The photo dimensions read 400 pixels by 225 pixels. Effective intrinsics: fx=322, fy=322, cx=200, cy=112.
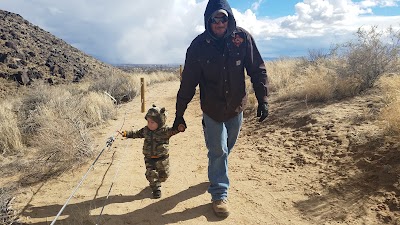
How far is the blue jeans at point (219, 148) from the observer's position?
3.46m

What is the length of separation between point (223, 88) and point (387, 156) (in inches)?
94.6

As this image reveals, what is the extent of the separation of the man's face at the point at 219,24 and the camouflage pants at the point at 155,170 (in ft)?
5.41

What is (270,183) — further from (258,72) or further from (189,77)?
(189,77)

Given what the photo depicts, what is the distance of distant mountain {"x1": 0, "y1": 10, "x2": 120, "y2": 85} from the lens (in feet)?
77.2

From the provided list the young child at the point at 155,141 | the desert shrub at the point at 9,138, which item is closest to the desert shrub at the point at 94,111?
the desert shrub at the point at 9,138

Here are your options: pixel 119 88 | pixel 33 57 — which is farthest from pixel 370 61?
pixel 33 57

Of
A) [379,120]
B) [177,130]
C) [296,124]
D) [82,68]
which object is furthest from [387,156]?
[82,68]

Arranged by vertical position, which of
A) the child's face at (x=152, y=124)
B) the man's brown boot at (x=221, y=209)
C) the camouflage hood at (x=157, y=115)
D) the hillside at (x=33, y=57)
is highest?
the hillside at (x=33, y=57)

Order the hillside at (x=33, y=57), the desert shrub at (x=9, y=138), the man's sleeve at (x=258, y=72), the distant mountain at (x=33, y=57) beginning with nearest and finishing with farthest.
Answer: the man's sleeve at (x=258, y=72) < the desert shrub at (x=9, y=138) < the hillside at (x=33, y=57) < the distant mountain at (x=33, y=57)

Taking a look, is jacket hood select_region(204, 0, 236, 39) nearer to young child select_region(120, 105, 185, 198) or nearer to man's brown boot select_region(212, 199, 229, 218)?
young child select_region(120, 105, 185, 198)

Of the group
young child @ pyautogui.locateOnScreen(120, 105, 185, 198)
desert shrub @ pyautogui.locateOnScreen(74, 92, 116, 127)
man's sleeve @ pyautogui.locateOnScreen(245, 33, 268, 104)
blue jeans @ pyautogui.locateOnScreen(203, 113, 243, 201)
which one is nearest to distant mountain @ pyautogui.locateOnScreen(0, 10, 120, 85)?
desert shrub @ pyautogui.locateOnScreen(74, 92, 116, 127)

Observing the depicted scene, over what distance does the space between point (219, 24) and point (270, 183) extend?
225cm

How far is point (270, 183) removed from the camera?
4328 mm

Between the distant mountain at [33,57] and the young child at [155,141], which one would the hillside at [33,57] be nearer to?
the distant mountain at [33,57]
